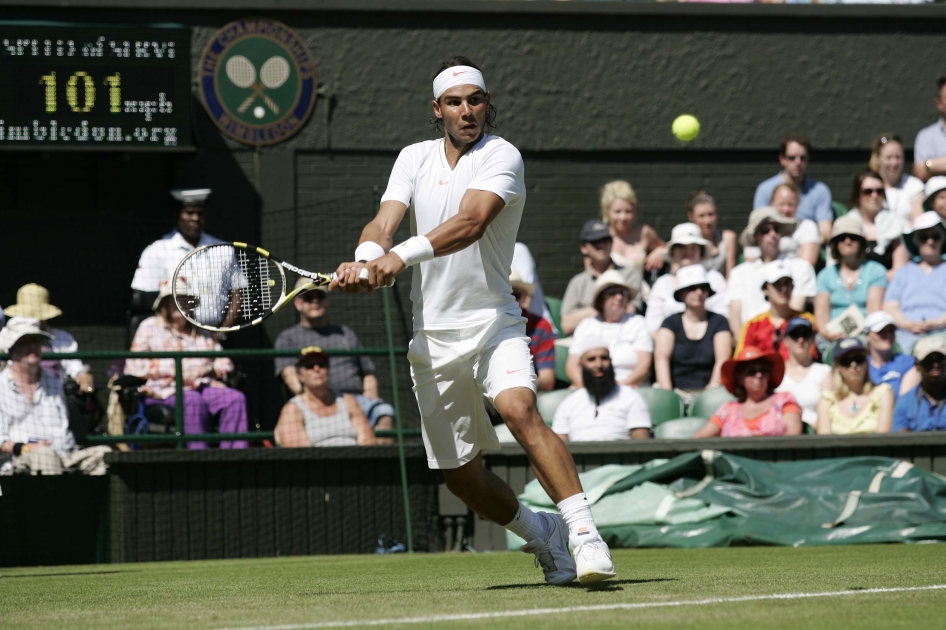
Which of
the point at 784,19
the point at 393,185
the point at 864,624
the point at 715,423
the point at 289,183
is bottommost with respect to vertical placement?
the point at 864,624

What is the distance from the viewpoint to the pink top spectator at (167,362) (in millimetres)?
10359

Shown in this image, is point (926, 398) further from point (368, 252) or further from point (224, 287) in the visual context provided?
point (368, 252)

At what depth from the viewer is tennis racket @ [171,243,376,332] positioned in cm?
608

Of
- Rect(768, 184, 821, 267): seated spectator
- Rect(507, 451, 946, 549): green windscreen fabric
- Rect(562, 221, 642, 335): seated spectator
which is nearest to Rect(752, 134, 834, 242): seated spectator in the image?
Rect(768, 184, 821, 267): seated spectator

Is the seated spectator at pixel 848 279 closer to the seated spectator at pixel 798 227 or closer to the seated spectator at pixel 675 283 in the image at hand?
the seated spectator at pixel 798 227

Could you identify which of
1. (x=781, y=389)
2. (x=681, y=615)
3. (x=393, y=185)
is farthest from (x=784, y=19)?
(x=681, y=615)

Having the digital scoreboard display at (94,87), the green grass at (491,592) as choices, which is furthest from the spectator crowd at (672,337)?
the green grass at (491,592)

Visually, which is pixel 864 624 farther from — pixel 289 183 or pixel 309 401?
pixel 289 183

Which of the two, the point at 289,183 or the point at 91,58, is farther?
the point at 289,183

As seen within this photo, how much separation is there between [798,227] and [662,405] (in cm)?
264

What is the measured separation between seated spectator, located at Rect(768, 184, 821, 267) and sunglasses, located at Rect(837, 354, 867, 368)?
2.22 m

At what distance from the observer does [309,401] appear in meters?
10.3

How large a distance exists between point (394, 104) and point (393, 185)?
780 cm

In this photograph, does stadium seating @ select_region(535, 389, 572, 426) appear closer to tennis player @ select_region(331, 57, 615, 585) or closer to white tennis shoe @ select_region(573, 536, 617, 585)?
tennis player @ select_region(331, 57, 615, 585)
